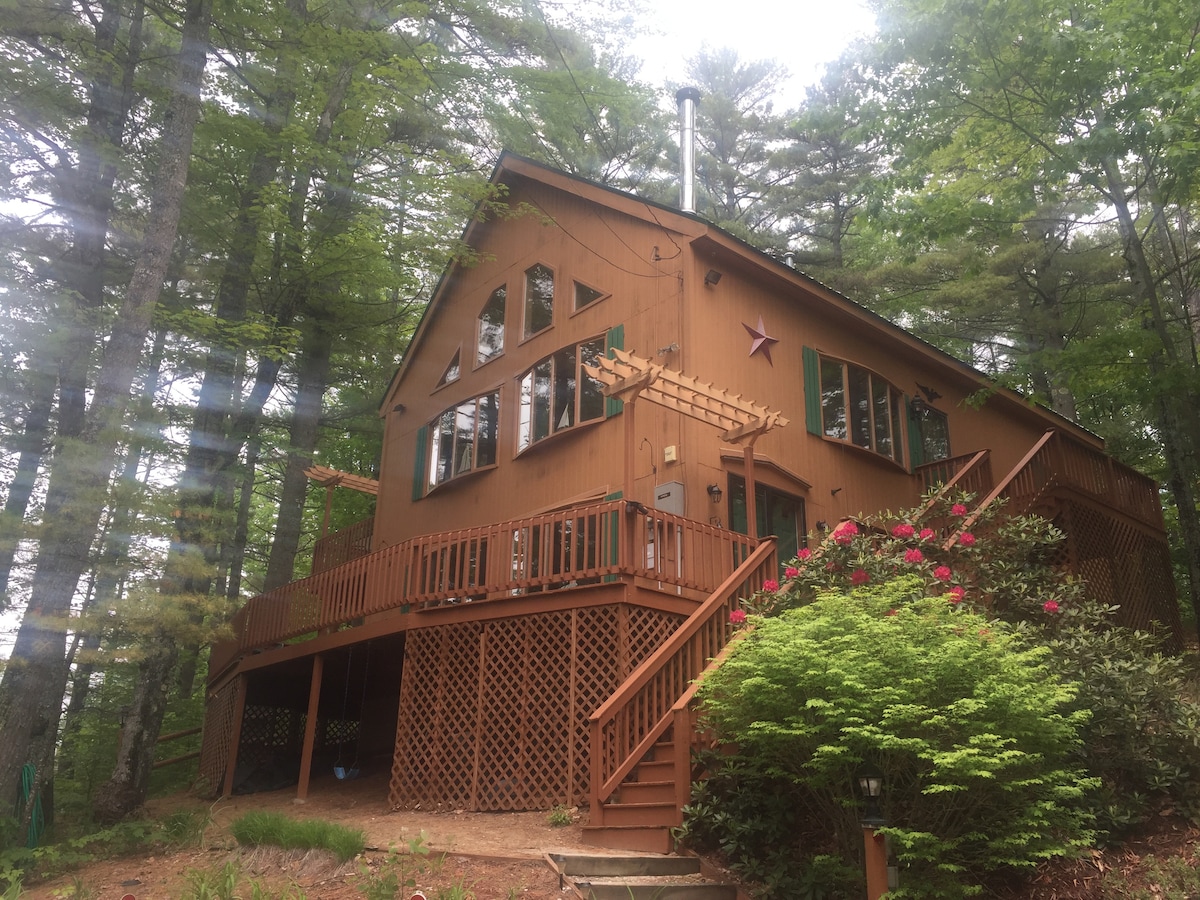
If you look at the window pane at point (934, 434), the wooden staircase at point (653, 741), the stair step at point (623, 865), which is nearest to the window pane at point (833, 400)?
the window pane at point (934, 434)

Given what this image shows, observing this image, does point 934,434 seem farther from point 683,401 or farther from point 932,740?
point 932,740

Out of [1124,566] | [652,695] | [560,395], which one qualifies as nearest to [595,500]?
[560,395]

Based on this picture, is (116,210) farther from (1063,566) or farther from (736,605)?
(1063,566)

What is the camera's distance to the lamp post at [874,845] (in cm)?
492

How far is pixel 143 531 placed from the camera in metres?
9.58

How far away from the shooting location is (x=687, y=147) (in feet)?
49.3

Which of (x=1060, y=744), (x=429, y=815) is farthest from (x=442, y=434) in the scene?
(x=1060, y=744)

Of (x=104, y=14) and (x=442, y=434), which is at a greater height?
(x=104, y=14)

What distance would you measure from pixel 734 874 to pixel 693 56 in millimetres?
25853

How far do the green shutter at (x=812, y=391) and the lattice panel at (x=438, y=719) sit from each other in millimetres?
5960

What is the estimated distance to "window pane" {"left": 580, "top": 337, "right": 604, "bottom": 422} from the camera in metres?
12.6

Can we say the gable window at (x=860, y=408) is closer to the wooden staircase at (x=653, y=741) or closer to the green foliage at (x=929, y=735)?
the wooden staircase at (x=653, y=741)

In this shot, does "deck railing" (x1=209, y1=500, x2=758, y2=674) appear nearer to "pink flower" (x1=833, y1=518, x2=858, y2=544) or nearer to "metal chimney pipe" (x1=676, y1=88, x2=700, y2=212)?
"pink flower" (x1=833, y1=518, x2=858, y2=544)

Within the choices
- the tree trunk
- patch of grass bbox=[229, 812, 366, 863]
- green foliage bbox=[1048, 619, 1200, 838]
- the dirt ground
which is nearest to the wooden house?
the dirt ground
